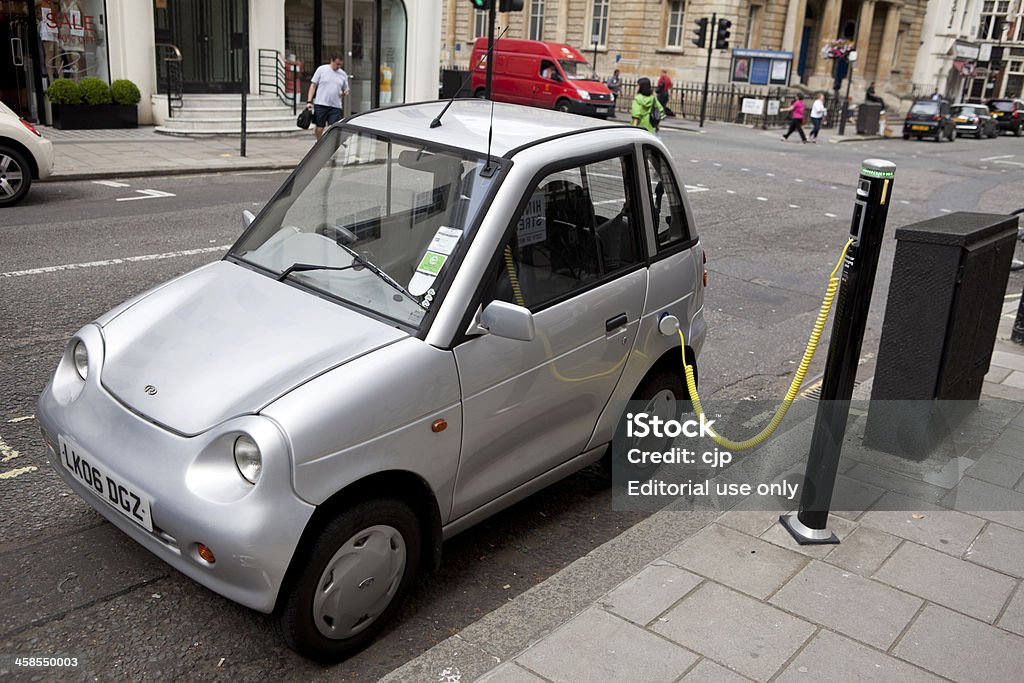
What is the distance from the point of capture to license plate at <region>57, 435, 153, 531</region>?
124 inches

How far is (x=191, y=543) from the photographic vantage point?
10.0ft

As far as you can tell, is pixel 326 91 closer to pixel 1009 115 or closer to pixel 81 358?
pixel 81 358

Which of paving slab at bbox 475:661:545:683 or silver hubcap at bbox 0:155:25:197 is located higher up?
silver hubcap at bbox 0:155:25:197

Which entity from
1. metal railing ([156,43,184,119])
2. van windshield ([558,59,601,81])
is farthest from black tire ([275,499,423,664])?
van windshield ([558,59,601,81])

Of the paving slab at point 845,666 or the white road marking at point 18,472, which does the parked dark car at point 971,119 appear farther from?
the white road marking at point 18,472

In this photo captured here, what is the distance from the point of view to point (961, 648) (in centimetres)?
343

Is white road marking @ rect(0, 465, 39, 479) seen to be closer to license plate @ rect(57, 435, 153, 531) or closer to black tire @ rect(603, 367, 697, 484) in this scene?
license plate @ rect(57, 435, 153, 531)

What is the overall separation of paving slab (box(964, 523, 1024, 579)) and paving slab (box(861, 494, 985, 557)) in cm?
4

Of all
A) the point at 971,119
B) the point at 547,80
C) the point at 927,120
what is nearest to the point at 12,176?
the point at 547,80

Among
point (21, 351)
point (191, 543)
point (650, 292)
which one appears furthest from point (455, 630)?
point (21, 351)

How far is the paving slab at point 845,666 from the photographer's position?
321 cm

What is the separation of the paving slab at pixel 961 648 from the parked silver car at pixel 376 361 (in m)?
1.58

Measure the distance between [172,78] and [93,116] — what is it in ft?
6.62

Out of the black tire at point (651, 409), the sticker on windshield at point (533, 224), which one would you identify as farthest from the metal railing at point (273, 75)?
the sticker on windshield at point (533, 224)
